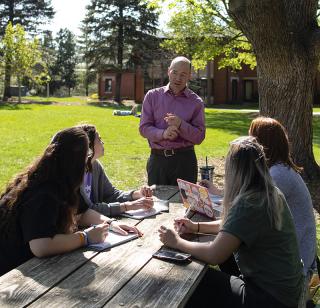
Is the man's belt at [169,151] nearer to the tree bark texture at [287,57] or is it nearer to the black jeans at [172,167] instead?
the black jeans at [172,167]

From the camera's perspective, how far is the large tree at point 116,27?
41344mm

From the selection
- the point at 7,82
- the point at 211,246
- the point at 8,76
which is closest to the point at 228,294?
the point at 211,246

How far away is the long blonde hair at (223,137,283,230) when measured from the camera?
2.75 m

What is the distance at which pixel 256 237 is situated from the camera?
2.74m

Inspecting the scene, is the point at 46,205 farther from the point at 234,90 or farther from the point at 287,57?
the point at 234,90

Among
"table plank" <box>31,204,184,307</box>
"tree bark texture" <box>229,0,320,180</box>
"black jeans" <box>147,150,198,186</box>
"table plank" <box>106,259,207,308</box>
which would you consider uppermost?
"tree bark texture" <box>229,0,320,180</box>

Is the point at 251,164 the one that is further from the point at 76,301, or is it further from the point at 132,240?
the point at 76,301

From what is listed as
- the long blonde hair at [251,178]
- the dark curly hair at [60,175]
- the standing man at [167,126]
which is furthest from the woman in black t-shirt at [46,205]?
the standing man at [167,126]

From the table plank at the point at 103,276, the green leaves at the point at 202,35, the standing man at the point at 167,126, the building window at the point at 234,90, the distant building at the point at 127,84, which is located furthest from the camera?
the building window at the point at 234,90

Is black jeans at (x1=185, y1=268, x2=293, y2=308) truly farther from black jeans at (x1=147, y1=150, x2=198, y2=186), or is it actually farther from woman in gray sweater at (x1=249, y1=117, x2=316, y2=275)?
black jeans at (x1=147, y1=150, x2=198, y2=186)

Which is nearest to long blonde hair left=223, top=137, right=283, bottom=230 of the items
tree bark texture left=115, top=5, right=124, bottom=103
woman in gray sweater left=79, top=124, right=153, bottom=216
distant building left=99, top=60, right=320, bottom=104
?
woman in gray sweater left=79, top=124, right=153, bottom=216

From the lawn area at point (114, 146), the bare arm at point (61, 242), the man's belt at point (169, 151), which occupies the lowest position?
the lawn area at point (114, 146)

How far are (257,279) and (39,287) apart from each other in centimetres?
121

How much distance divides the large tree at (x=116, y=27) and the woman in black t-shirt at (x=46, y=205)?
39519mm
